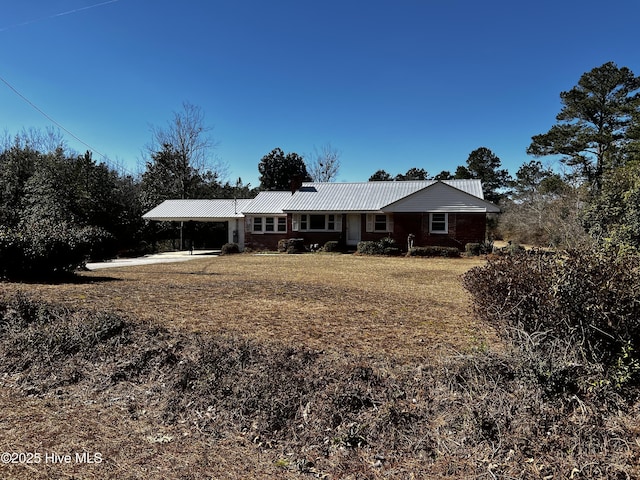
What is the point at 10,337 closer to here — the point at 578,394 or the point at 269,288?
the point at 269,288

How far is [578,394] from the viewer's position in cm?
335

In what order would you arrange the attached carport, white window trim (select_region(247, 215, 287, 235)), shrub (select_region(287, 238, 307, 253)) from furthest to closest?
the attached carport < white window trim (select_region(247, 215, 287, 235)) < shrub (select_region(287, 238, 307, 253))

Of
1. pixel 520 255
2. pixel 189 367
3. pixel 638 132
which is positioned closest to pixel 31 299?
pixel 189 367

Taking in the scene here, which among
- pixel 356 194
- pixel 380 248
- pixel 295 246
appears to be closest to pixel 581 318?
pixel 380 248

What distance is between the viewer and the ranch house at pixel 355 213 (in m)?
22.8

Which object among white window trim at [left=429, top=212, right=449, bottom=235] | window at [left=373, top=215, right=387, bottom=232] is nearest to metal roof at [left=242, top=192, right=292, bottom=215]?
window at [left=373, top=215, right=387, bottom=232]

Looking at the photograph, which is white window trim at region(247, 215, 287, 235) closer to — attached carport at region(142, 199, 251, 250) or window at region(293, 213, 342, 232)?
attached carport at region(142, 199, 251, 250)

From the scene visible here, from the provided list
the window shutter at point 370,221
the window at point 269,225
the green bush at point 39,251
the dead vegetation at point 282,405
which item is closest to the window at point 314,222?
the window at point 269,225

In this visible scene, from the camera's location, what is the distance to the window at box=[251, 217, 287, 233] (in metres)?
26.0

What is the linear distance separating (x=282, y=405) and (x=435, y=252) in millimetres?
18877

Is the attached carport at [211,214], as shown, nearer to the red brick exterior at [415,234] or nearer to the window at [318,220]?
the red brick exterior at [415,234]

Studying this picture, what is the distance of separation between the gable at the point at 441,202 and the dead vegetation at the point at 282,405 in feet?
60.4

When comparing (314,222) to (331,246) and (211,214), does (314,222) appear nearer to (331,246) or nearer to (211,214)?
(331,246)

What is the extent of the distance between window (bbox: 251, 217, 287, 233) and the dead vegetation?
20440 mm
